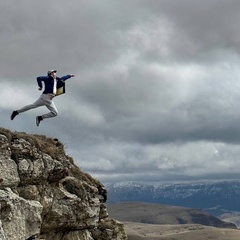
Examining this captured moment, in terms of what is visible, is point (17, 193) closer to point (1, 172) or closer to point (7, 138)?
point (1, 172)

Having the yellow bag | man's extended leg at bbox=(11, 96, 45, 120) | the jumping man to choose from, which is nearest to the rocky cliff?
man's extended leg at bbox=(11, 96, 45, 120)

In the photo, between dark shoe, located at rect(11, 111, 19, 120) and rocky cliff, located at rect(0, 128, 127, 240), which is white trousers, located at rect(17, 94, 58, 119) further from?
rocky cliff, located at rect(0, 128, 127, 240)

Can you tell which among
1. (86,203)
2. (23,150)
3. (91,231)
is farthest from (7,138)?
(91,231)

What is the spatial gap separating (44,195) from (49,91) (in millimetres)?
9215

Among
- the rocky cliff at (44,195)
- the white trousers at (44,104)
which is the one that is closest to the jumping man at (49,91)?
the white trousers at (44,104)

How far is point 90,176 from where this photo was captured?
45.7 meters

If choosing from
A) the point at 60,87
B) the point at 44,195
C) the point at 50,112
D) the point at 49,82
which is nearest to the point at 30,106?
the point at 50,112

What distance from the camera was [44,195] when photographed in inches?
1367

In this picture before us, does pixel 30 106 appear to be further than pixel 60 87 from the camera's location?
No

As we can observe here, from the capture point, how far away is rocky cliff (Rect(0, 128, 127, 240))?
96.7ft

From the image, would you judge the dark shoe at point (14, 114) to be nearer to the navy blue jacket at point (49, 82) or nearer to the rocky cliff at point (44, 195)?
the rocky cliff at point (44, 195)

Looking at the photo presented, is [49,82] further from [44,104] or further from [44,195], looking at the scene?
[44,195]

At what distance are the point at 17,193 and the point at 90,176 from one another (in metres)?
15.0

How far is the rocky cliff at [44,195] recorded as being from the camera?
96.7 feet
